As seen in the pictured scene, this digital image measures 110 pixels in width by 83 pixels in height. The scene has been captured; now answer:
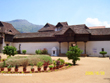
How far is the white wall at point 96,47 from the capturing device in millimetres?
26069

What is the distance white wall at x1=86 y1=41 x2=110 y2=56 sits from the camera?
2607cm

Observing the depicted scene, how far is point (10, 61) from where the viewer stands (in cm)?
1196

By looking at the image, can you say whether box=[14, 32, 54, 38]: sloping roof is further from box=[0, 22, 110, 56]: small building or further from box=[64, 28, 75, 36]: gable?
box=[64, 28, 75, 36]: gable

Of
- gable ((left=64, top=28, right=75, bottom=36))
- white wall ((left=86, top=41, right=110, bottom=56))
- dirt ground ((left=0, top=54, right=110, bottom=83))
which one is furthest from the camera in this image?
gable ((left=64, top=28, right=75, bottom=36))

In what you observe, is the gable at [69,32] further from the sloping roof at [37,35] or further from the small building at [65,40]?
the sloping roof at [37,35]

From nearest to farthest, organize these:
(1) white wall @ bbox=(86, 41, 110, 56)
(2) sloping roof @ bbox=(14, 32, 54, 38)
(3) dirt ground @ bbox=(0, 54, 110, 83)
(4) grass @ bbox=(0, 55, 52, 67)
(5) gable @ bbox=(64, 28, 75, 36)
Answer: (3) dirt ground @ bbox=(0, 54, 110, 83) < (4) grass @ bbox=(0, 55, 52, 67) < (1) white wall @ bbox=(86, 41, 110, 56) < (5) gable @ bbox=(64, 28, 75, 36) < (2) sloping roof @ bbox=(14, 32, 54, 38)

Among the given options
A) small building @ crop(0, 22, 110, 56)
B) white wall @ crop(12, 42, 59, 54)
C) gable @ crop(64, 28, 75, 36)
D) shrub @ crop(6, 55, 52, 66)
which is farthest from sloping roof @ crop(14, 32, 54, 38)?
shrub @ crop(6, 55, 52, 66)

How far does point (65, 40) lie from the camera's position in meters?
27.5

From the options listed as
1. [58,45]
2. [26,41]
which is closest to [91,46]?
[58,45]

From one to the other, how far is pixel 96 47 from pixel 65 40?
23.7 ft

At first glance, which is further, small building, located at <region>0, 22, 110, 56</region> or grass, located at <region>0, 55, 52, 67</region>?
small building, located at <region>0, 22, 110, 56</region>

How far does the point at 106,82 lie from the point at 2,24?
37711 millimetres

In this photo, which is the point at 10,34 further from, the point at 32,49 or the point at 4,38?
the point at 32,49

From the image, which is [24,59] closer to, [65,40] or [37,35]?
[65,40]
